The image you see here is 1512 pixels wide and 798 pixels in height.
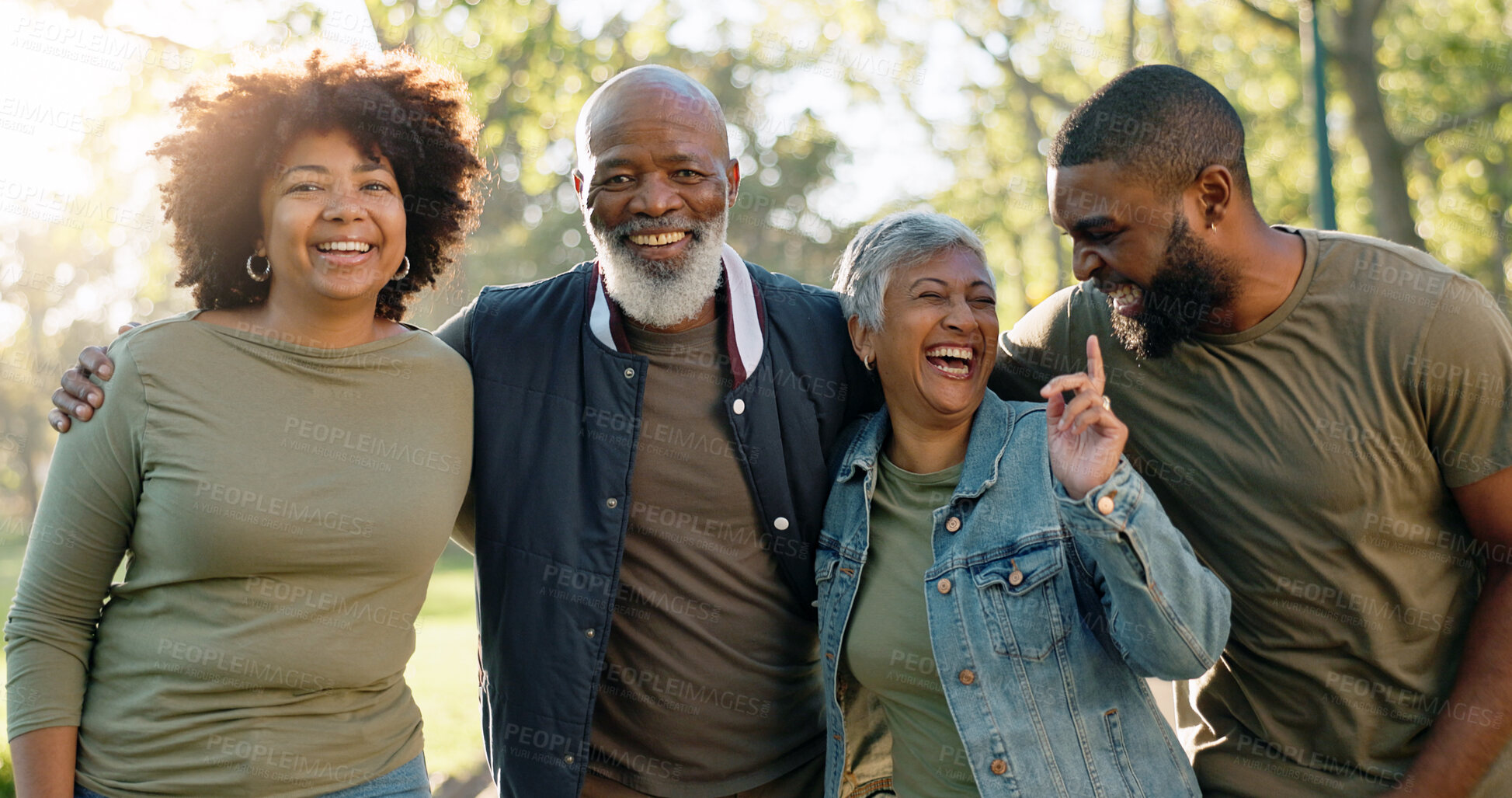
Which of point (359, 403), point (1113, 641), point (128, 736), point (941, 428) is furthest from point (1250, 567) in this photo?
point (128, 736)

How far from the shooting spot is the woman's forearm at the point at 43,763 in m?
2.75

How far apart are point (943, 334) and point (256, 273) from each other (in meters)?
2.02

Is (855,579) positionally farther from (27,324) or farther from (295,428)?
(27,324)

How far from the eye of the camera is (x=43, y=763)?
2.76 meters

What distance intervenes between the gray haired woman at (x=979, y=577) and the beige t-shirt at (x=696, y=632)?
1.00 feet

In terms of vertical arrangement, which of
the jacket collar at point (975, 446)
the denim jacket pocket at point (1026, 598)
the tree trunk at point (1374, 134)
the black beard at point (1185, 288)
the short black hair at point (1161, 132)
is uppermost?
the tree trunk at point (1374, 134)

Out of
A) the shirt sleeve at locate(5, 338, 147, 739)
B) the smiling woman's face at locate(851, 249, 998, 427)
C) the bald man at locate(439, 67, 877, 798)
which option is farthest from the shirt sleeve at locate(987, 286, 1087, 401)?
the shirt sleeve at locate(5, 338, 147, 739)

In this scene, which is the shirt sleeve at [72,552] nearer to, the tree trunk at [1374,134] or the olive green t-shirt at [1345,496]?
the olive green t-shirt at [1345,496]

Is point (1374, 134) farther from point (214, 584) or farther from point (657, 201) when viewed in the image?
point (214, 584)

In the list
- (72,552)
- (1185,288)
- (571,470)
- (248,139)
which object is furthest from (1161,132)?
(72,552)

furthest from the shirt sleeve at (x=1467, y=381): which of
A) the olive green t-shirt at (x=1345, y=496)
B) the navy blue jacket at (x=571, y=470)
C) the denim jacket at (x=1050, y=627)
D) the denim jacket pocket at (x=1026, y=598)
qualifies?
the navy blue jacket at (x=571, y=470)

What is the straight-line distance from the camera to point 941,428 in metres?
3.43

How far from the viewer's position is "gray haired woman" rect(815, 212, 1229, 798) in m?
2.77

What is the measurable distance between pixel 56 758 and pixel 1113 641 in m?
2.70
